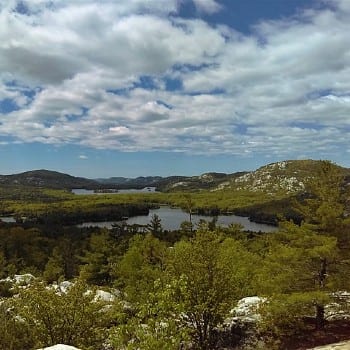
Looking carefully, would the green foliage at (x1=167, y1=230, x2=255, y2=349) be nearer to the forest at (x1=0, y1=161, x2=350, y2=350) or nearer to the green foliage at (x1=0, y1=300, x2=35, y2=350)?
the forest at (x1=0, y1=161, x2=350, y2=350)

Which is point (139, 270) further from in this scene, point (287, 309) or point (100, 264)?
point (287, 309)

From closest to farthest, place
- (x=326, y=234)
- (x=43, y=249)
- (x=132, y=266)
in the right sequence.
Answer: (x=326, y=234) → (x=132, y=266) → (x=43, y=249)

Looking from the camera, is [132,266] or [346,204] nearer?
[346,204]

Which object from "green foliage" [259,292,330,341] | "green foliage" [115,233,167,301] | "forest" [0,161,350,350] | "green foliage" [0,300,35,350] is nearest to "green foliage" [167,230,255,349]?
"forest" [0,161,350,350]

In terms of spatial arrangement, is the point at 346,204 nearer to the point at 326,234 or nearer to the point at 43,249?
the point at 326,234

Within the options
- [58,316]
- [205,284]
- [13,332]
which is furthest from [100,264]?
[58,316]

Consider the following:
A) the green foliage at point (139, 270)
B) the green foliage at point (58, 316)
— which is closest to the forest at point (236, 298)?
the green foliage at point (58, 316)

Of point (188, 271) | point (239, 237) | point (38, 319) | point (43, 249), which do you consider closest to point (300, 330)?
point (188, 271)

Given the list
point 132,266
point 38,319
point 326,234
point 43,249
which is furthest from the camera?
point 43,249

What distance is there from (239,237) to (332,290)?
67811 mm

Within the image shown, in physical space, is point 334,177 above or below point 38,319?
above

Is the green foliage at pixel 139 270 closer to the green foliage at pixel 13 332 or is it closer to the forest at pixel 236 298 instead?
the forest at pixel 236 298

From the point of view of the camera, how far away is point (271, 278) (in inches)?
1117

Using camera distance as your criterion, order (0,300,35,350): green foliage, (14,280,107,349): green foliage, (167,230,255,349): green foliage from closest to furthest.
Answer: (0,300,35,350): green foliage → (14,280,107,349): green foliage → (167,230,255,349): green foliage
